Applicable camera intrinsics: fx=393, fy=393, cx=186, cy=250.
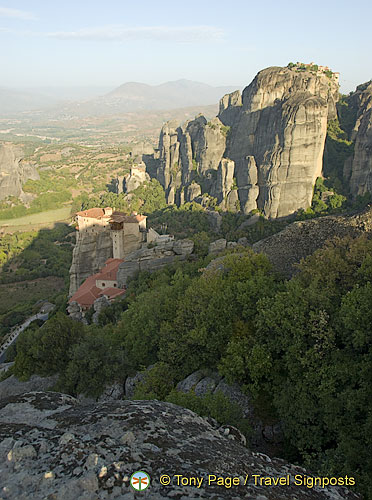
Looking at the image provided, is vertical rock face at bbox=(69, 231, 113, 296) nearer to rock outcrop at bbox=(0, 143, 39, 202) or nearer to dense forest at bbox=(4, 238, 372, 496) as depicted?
dense forest at bbox=(4, 238, 372, 496)

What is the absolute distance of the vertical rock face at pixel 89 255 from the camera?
35.4 metres

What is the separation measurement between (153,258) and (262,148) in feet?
117

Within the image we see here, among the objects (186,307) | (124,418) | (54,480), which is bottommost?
(186,307)

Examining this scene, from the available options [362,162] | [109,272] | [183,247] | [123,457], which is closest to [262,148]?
[362,162]

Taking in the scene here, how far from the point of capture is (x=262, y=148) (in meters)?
57.5

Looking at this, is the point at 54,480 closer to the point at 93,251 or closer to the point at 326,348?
the point at 326,348

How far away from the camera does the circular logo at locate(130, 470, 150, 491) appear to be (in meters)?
4.59

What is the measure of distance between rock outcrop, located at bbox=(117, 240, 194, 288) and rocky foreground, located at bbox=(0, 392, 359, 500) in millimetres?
20925

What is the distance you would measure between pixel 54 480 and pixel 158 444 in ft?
4.85

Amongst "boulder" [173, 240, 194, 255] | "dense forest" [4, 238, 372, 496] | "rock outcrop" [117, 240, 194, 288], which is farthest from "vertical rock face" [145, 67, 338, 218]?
"dense forest" [4, 238, 372, 496]

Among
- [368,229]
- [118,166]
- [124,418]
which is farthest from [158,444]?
[118,166]

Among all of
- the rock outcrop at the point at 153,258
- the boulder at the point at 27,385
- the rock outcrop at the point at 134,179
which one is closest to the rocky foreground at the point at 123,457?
the boulder at the point at 27,385

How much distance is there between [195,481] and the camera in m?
4.84

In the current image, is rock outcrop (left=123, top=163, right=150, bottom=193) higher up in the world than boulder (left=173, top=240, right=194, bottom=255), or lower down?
lower down
